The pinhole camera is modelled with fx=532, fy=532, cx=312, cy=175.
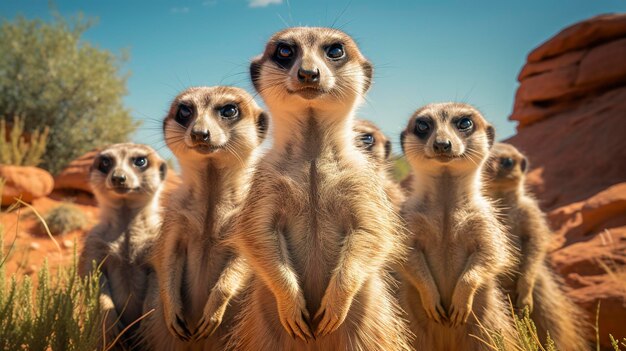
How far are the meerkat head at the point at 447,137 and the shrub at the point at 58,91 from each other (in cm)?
1294

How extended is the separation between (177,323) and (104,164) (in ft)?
6.59

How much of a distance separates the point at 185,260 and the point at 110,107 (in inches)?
546

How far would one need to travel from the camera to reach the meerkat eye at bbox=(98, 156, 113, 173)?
14.6ft

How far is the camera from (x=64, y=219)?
979 cm

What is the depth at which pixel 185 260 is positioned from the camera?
3182mm

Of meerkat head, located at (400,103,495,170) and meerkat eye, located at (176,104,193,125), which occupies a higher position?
meerkat head, located at (400,103,495,170)

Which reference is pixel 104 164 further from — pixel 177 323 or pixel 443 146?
pixel 443 146

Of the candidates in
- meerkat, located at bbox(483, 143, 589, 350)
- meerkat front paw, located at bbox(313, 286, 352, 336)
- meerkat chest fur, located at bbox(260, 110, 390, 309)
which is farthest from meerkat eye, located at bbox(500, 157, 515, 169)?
meerkat front paw, located at bbox(313, 286, 352, 336)

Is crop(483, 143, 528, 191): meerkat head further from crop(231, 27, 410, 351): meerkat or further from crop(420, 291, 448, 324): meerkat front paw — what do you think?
crop(231, 27, 410, 351): meerkat

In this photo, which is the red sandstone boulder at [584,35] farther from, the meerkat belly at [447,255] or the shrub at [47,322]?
the shrub at [47,322]

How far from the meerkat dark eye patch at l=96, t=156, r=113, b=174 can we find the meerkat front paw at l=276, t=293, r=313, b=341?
9.06ft

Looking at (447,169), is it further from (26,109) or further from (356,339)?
(26,109)

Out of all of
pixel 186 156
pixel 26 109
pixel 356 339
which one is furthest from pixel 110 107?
pixel 356 339

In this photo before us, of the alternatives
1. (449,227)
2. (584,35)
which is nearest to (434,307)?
(449,227)
